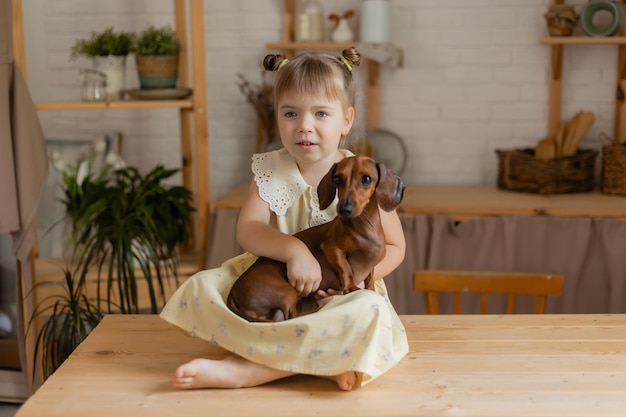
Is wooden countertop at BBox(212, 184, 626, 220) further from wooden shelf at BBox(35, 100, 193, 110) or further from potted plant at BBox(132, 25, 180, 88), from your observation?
potted plant at BBox(132, 25, 180, 88)

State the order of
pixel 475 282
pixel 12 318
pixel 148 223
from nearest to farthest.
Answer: pixel 475 282 → pixel 148 223 → pixel 12 318

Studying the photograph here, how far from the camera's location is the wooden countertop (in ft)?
10.0

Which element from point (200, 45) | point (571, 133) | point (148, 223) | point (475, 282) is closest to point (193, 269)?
point (148, 223)

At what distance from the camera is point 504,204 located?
3.16 m

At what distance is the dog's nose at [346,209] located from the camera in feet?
4.35

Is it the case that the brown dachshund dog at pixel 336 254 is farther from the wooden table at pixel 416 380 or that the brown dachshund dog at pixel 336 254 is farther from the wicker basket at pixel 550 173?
the wicker basket at pixel 550 173

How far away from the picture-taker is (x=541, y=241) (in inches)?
121

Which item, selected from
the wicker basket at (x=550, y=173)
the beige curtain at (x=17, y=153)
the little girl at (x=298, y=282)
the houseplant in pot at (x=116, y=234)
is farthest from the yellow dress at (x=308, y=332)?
the wicker basket at (x=550, y=173)

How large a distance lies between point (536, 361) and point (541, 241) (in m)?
1.63

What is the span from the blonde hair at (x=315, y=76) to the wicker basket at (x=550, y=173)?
6.36 ft

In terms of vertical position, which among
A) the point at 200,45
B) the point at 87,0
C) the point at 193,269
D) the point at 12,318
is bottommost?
the point at 12,318

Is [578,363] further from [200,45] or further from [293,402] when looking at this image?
[200,45]

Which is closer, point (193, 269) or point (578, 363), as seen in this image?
point (578, 363)

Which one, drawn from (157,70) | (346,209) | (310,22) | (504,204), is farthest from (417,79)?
(346,209)
